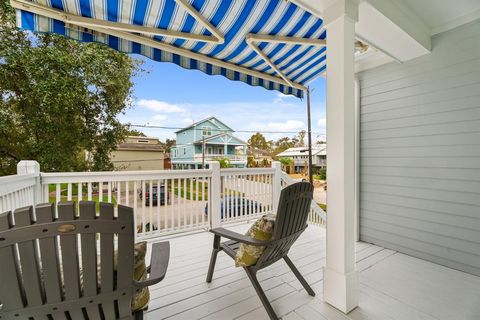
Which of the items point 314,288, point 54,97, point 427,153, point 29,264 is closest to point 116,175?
point 29,264

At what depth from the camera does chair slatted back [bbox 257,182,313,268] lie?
1808 mm

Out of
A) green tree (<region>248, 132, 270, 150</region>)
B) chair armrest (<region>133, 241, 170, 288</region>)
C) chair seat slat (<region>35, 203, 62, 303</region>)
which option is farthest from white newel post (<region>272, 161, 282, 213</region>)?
green tree (<region>248, 132, 270, 150</region>)

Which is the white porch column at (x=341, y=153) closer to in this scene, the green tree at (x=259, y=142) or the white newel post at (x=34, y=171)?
the white newel post at (x=34, y=171)

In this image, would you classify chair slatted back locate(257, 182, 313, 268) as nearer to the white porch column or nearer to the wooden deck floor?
the white porch column

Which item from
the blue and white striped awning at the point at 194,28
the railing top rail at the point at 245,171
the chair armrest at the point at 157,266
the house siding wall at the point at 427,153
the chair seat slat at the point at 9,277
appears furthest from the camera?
the railing top rail at the point at 245,171

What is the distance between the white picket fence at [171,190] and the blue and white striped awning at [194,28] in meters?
1.43

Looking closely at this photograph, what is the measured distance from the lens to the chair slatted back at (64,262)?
3.34 feet

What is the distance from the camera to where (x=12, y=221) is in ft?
3.30

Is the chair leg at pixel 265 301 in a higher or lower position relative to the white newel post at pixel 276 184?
lower

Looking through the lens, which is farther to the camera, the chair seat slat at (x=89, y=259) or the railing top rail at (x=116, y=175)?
the railing top rail at (x=116, y=175)

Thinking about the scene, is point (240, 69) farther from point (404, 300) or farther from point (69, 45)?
point (69, 45)

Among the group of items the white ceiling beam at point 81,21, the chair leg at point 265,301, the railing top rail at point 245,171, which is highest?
the white ceiling beam at point 81,21

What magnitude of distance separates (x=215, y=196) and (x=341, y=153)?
240cm

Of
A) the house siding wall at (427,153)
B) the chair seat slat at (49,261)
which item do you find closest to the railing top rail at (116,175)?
the chair seat slat at (49,261)
